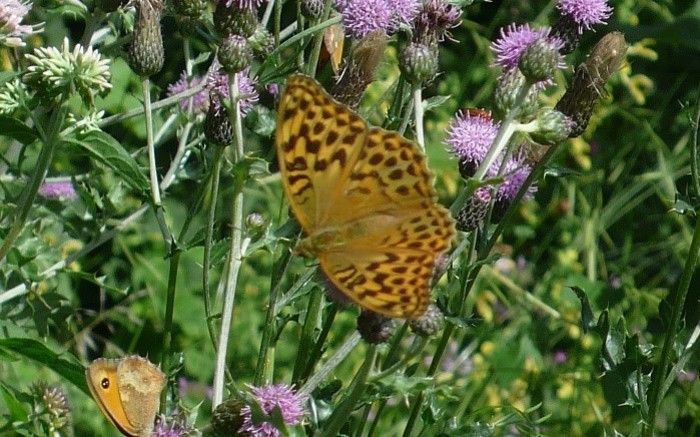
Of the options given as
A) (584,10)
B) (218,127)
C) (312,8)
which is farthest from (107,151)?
(584,10)

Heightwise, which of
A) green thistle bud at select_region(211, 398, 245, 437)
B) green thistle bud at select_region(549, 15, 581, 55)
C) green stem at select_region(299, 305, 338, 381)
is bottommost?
green stem at select_region(299, 305, 338, 381)

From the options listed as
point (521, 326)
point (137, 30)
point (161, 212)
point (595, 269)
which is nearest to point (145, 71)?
point (137, 30)

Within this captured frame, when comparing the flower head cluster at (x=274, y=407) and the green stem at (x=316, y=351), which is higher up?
the flower head cluster at (x=274, y=407)

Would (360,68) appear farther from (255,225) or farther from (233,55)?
(255,225)

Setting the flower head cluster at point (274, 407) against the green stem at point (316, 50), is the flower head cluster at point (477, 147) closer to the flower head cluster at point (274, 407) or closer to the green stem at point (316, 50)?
the green stem at point (316, 50)

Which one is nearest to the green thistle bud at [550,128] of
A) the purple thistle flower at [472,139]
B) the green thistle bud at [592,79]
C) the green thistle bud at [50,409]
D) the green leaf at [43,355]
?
the green thistle bud at [592,79]

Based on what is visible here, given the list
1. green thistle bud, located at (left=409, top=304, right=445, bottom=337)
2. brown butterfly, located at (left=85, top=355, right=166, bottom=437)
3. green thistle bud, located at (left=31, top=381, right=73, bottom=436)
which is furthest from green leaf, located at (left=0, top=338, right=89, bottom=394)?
green thistle bud, located at (left=409, top=304, right=445, bottom=337)

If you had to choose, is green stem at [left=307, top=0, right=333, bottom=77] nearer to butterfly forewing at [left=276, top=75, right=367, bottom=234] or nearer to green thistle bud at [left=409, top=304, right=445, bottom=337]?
butterfly forewing at [left=276, top=75, right=367, bottom=234]
